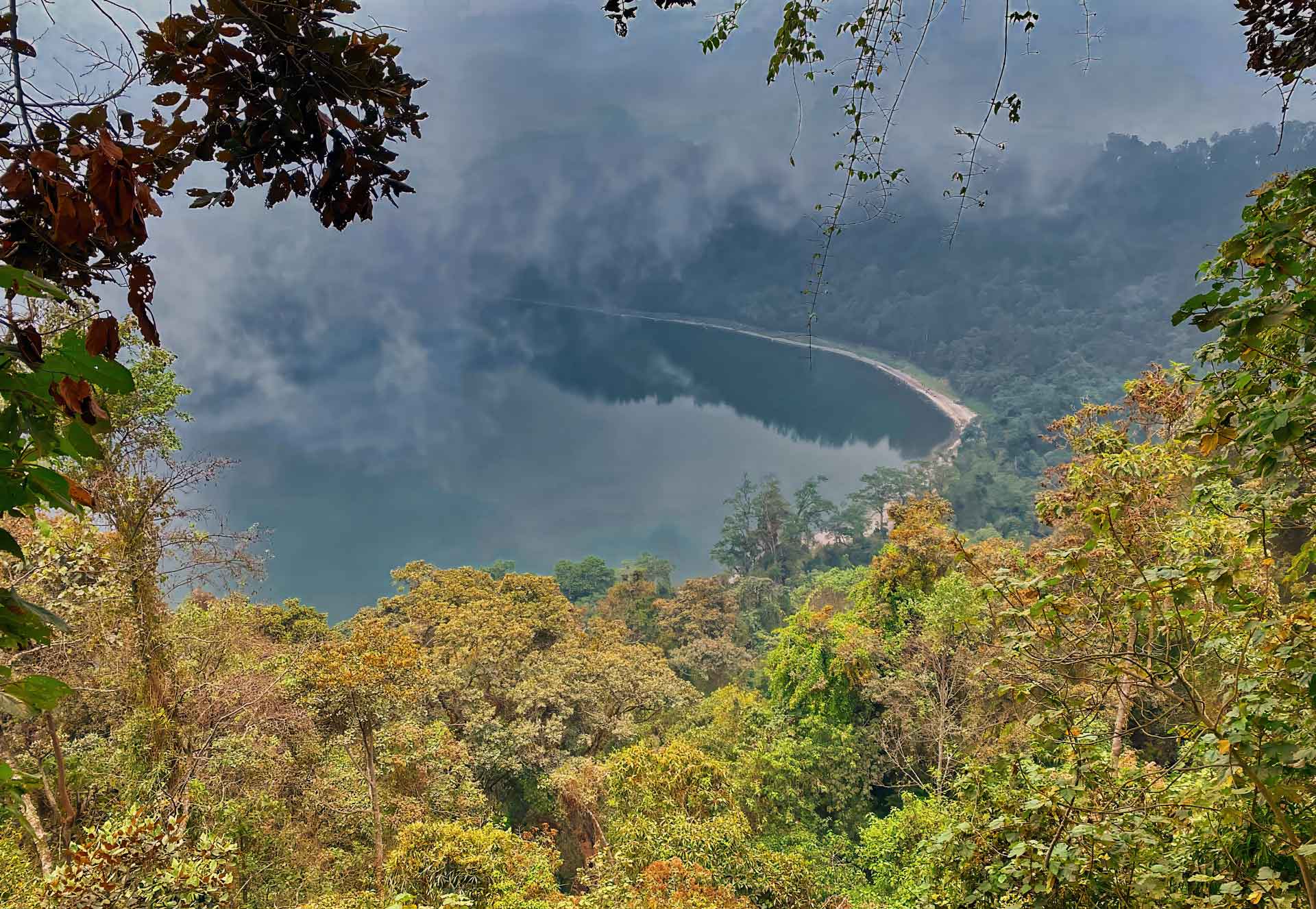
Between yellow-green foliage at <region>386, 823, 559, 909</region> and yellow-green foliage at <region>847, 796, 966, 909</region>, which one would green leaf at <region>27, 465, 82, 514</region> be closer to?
yellow-green foliage at <region>847, 796, 966, 909</region>

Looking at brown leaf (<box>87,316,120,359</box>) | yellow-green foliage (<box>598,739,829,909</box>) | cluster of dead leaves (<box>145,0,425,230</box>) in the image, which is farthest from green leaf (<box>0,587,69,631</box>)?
yellow-green foliage (<box>598,739,829,909</box>)

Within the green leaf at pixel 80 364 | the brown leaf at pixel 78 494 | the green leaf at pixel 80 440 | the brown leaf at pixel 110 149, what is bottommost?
the brown leaf at pixel 78 494

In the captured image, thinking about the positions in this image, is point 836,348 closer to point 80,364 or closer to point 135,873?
point 135,873

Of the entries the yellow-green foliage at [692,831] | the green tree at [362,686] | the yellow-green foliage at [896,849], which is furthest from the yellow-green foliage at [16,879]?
the yellow-green foliage at [896,849]

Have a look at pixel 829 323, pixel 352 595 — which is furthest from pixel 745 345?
pixel 352 595

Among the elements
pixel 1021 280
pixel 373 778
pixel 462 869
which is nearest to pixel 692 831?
pixel 462 869

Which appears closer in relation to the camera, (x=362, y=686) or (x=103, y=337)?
(x=103, y=337)

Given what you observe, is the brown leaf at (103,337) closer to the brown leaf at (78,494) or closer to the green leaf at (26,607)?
the brown leaf at (78,494)

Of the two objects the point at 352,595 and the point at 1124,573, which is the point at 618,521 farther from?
the point at 1124,573
